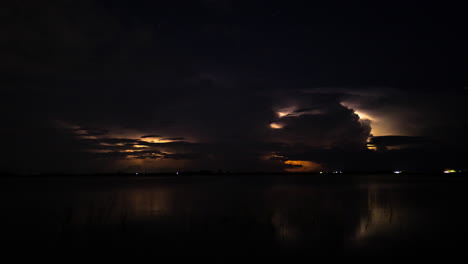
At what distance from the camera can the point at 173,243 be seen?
683 inches

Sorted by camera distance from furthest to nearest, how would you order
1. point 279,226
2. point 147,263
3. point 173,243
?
point 279,226
point 173,243
point 147,263

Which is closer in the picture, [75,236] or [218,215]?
[75,236]

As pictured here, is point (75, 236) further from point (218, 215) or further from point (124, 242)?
point (218, 215)

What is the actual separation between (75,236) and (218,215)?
11508 millimetres

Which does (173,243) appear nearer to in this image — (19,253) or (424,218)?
(19,253)

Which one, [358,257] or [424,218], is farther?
[424,218]

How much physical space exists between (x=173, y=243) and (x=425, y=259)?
432 inches

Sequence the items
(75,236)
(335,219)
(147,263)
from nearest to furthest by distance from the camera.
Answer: (147,263) < (75,236) < (335,219)

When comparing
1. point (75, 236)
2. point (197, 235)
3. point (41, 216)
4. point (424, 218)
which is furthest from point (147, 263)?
point (424, 218)

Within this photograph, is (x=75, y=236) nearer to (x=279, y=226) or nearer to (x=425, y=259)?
(x=279, y=226)

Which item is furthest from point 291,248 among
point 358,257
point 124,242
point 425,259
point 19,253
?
point 19,253

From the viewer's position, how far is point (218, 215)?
91.2 feet

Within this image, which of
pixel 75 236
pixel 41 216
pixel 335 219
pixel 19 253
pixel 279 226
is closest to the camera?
pixel 19 253

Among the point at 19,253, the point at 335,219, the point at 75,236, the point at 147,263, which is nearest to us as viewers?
the point at 147,263
